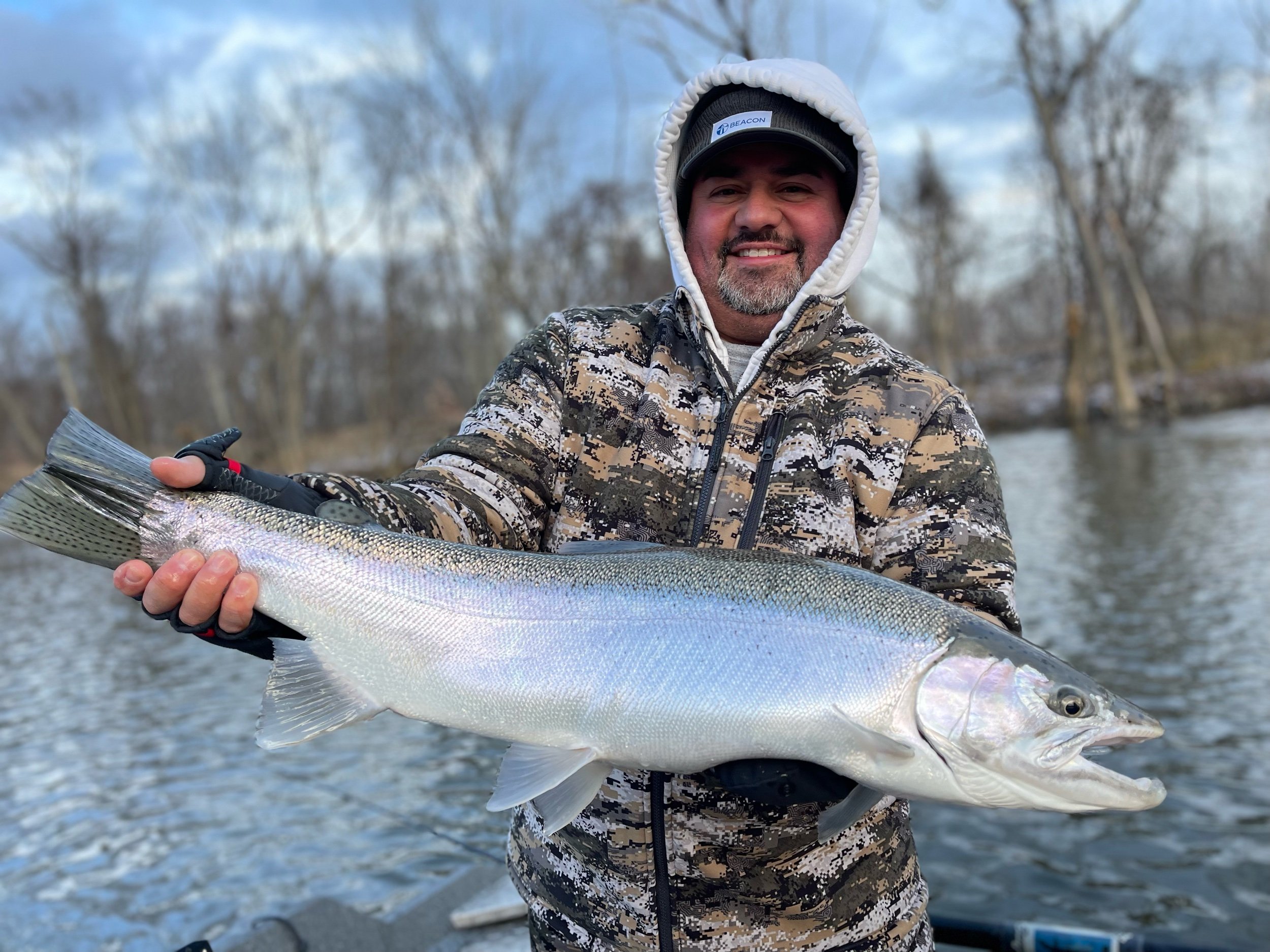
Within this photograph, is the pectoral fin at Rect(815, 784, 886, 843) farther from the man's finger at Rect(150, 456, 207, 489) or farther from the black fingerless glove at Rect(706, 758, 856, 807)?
the man's finger at Rect(150, 456, 207, 489)

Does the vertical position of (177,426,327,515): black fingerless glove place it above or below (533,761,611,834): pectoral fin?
above

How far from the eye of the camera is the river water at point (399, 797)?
18.3ft

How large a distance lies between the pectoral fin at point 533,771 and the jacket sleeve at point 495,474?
23.7 inches

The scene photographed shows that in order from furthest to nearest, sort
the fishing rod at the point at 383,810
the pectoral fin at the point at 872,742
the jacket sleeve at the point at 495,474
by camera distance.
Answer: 1. the fishing rod at the point at 383,810
2. the jacket sleeve at the point at 495,474
3. the pectoral fin at the point at 872,742

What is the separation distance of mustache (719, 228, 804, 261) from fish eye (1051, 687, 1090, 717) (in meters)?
1.48

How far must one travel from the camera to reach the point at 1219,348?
122 feet

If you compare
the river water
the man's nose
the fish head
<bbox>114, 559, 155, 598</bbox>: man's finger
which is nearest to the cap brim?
the man's nose

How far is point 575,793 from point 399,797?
5.46 m

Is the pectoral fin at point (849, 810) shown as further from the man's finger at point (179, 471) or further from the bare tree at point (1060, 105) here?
the bare tree at point (1060, 105)

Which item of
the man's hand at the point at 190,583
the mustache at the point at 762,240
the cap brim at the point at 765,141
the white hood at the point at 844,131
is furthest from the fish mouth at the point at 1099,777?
the man's hand at the point at 190,583

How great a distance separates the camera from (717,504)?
258 centimetres

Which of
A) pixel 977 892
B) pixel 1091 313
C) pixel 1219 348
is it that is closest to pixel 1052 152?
pixel 1091 313

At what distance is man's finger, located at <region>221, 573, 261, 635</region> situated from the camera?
2295mm

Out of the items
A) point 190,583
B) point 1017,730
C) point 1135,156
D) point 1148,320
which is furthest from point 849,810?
point 1135,156
